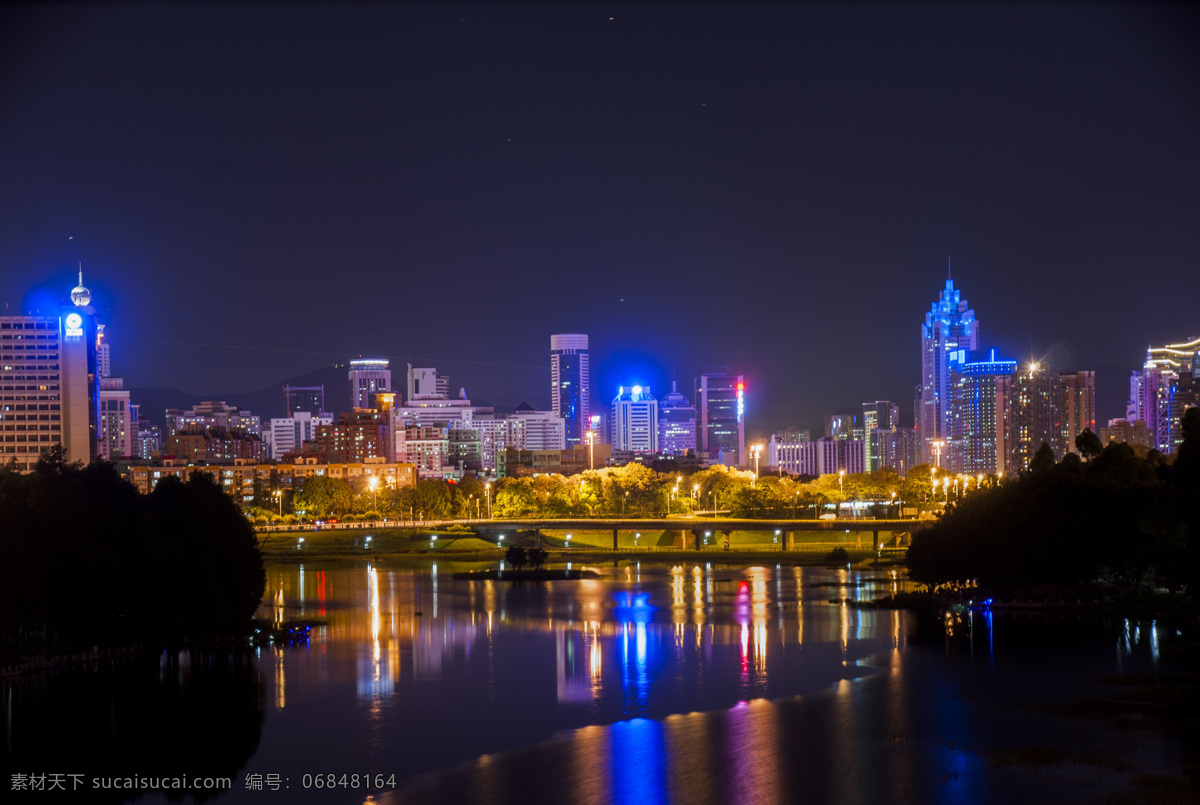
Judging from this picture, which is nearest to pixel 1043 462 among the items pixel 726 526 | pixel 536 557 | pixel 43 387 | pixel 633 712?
pixel 726 526

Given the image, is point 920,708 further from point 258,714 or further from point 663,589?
point 663,589

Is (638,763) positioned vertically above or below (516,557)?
above

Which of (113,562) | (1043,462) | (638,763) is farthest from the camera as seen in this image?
(1043,462)

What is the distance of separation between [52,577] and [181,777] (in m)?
13.4

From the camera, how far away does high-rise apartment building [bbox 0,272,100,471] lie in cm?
12388

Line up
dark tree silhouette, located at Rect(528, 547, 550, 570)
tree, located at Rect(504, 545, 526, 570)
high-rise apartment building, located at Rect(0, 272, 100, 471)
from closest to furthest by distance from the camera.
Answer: tree, located at Rect(504, 545, 526, 570)
dark tree silhouette, located at Rect(528, 547, 550, 570)
high-rise apartment building, located at Rect(0, 272, 100, 471)

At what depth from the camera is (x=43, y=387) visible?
125 meters

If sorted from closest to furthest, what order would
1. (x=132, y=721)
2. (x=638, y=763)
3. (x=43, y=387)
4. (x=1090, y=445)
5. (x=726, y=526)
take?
1. (x=638, y=763)
2. (x=132, y=721)
3. (x=1090, y=445)
4. (x=726, y=526)
5. (x=43, y=387)

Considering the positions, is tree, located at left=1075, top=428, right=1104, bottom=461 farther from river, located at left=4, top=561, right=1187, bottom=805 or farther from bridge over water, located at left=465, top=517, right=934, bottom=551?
bridge over water, located at left=465, top=517, right=934, bottom=551

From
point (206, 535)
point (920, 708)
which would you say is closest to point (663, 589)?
point (206, 535)

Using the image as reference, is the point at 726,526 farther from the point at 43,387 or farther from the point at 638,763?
the point at 43,387

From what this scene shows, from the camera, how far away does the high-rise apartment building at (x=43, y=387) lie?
406 feet

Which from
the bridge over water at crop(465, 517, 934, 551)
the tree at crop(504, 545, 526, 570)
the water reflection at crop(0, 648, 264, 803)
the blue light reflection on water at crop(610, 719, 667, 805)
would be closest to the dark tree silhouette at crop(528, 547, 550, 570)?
the tree at crop(504, 545, 526, 570)

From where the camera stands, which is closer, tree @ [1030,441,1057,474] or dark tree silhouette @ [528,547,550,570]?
tree @ [1030,441,1057,474]
